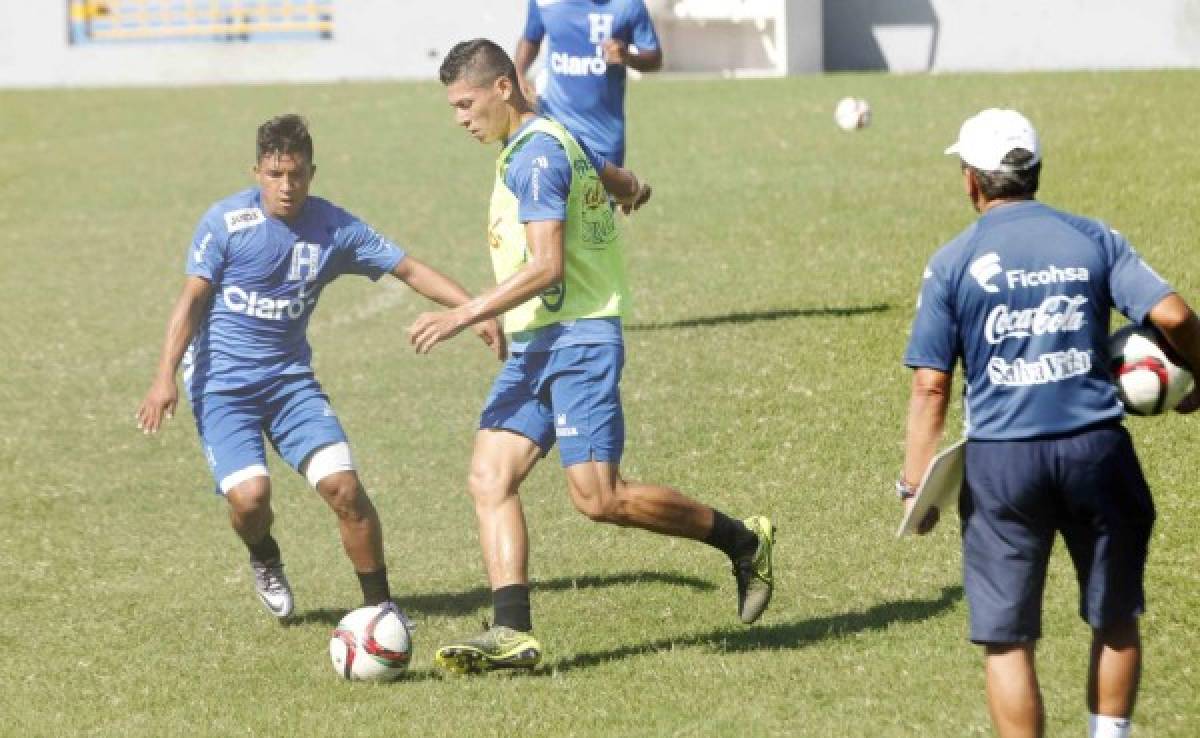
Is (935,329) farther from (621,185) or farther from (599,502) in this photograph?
(621,185)

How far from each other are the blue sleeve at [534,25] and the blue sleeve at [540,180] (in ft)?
25.0

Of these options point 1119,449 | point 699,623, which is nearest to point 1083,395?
point 1119,449

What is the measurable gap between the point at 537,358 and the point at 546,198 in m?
0.72

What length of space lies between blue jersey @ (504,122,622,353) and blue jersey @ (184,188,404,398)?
1.21 metres

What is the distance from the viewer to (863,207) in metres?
20.0

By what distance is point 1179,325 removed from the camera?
19.8 ft

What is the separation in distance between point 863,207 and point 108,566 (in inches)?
426

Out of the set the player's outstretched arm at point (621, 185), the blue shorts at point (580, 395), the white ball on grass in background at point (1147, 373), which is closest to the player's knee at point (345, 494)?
the blue shorts at point (580, 395)

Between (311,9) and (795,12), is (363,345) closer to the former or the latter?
(795,12)

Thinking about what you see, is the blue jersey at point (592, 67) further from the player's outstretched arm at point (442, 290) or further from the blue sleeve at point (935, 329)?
the blue sleeve at point (935, 329)

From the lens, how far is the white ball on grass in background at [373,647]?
816cm

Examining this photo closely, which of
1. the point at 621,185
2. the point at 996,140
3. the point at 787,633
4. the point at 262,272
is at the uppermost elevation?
the point at 996,140

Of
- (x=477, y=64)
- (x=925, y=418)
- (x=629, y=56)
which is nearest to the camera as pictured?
(x=925, y=418)

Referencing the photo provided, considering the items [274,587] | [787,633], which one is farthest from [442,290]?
[787,633]
